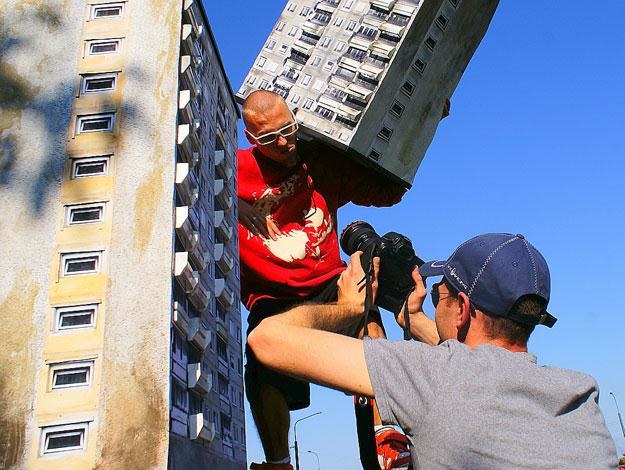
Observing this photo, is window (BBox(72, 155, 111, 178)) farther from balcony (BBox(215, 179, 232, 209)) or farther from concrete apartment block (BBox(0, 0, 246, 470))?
balcony (BBox(215, 179, 232, 209))

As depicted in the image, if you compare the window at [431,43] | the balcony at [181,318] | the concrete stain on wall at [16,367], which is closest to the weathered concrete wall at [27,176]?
the concrete stain on wall at [16,367]

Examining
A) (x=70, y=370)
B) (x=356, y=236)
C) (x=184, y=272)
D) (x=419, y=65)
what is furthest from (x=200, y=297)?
(x=419, y=65)

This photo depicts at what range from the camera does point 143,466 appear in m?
2.33

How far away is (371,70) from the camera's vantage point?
16.2ft

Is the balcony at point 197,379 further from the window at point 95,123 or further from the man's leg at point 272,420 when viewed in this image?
the window at point 95,123

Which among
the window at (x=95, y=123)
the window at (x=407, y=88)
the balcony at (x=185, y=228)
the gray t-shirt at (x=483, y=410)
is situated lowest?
the gray t-shirt at (x=483, y=410)

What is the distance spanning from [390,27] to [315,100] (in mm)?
976

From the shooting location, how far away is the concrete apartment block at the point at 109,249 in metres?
2.38

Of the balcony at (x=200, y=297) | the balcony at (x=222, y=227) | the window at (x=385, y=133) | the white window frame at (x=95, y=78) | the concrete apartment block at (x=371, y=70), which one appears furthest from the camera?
the window at (x=385, y=133)

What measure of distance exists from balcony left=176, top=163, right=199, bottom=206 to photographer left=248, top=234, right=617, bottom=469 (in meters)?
1.22

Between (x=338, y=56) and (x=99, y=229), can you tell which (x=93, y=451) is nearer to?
(x=99, y=229)

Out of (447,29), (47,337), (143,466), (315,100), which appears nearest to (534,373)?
(143,466)

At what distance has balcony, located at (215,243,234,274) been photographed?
11.3ft

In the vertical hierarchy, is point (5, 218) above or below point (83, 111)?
below
